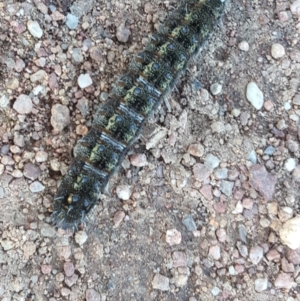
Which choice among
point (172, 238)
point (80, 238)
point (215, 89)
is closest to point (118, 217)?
point (80, 238)

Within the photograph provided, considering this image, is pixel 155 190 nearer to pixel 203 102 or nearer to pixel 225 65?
pixel 203 102

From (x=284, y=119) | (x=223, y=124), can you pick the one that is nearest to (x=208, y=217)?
(x=223, y=124)

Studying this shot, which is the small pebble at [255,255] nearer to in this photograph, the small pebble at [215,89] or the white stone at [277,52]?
the small pebble at [215,89]

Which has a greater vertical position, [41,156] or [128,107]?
[128,107]

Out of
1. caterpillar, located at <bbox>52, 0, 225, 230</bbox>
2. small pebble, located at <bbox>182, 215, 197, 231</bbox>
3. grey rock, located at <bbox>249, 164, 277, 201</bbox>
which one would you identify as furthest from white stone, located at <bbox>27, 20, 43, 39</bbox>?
grey rock, located at <bbox>249, 164, 277, 201</bbox>

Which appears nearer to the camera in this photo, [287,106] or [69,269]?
[69,269]

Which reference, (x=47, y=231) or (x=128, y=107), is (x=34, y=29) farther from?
(x=47, y=231)

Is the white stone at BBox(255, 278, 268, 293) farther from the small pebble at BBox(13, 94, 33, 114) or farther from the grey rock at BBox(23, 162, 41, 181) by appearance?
the small pebble at BBox(13, 94, 33, 114)
